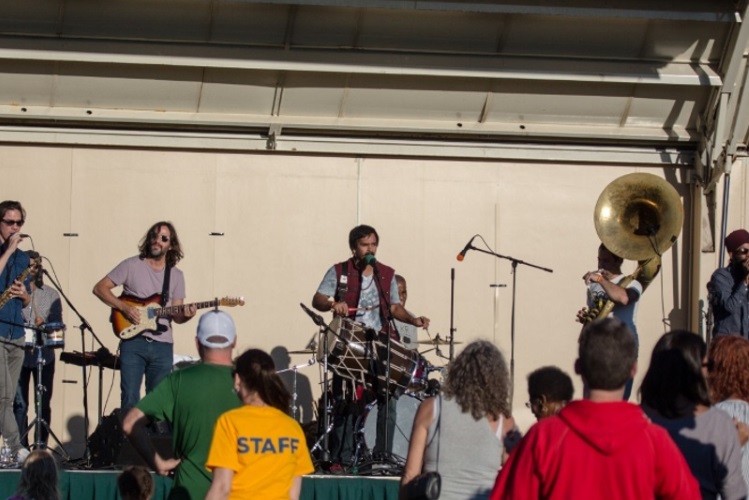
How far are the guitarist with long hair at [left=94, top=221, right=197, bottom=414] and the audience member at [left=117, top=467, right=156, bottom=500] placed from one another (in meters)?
2.57

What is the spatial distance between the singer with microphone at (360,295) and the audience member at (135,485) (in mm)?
3110

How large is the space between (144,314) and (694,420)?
544cm

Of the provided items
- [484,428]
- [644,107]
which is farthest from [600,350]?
[644,107]

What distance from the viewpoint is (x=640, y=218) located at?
31.9ft

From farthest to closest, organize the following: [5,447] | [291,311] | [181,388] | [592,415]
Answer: [291,311], [5,447], [181,388], [592,415]

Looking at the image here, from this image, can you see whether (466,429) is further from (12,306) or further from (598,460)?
(12,306)

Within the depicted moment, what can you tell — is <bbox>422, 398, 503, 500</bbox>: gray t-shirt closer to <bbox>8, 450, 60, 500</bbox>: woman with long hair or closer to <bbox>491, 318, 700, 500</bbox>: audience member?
<bbox>491, 318, 700, 500</bbox>: audience member

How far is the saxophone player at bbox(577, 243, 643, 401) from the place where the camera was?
28.2ft

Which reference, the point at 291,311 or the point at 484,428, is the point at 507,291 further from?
the point at 484,428

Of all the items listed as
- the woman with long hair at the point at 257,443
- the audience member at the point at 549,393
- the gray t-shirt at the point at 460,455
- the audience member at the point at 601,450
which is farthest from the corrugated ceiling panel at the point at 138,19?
the audience member at the point at 601,450

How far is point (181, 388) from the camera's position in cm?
579

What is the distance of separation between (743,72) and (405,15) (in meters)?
3.27

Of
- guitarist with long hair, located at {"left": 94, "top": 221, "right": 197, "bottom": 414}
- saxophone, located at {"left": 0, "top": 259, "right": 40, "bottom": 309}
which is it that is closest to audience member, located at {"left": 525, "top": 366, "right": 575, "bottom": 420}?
guitarist with long hair, located at {"left": 94, "top": 221, "right": 197, "bottom": 414}

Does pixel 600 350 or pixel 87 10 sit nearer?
pixel 600 350
